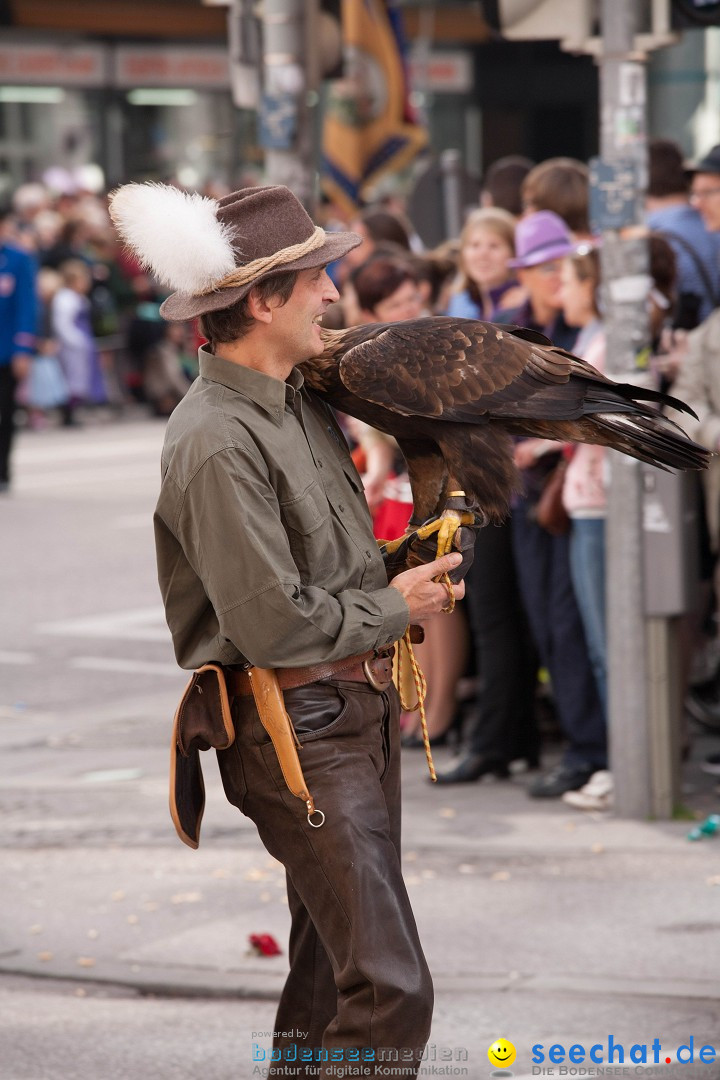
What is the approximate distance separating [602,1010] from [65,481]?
1267 centimetres

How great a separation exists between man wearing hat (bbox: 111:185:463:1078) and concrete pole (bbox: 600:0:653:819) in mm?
2766

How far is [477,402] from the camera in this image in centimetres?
391

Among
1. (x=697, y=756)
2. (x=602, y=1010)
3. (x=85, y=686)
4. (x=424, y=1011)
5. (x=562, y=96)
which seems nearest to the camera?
(x=424, y=1011)

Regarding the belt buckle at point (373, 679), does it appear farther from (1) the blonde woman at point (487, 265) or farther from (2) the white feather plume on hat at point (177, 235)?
(1) the blonde woman at point (487, 265)

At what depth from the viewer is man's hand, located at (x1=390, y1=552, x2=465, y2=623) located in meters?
3.78

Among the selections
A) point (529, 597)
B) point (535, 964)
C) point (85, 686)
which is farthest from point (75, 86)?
point (535, 964)

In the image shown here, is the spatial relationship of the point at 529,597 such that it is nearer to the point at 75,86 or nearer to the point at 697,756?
the point at 697,756

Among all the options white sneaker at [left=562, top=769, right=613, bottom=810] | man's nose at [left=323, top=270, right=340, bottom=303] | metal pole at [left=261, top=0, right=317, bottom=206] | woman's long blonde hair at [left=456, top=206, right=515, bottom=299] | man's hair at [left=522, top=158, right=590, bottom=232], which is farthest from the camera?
metal pole at [left=261, top=0, right=317, bottom=206]

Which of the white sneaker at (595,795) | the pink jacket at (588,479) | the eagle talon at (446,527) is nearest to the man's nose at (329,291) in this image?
the eagle talon at (446,527)

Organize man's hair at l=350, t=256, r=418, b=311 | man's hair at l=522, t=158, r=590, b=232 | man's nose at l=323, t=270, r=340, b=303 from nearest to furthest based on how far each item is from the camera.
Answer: man's nose at l=323, t=270, r=340, b=303, man's hair at l=350, t=256, r=418, b=311, man's hair at l=522, t=158, r=590, b=232

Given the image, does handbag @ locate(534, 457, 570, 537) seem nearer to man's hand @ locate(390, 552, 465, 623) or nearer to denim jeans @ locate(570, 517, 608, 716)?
denim jeans @ locate(570, 517, 608, 716)

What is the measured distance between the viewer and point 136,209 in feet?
12.1

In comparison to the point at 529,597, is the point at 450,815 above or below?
below

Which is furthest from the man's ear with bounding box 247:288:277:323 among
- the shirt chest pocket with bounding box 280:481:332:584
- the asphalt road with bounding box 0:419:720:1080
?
the asphalt road with bounding box 0:419:720:1080
